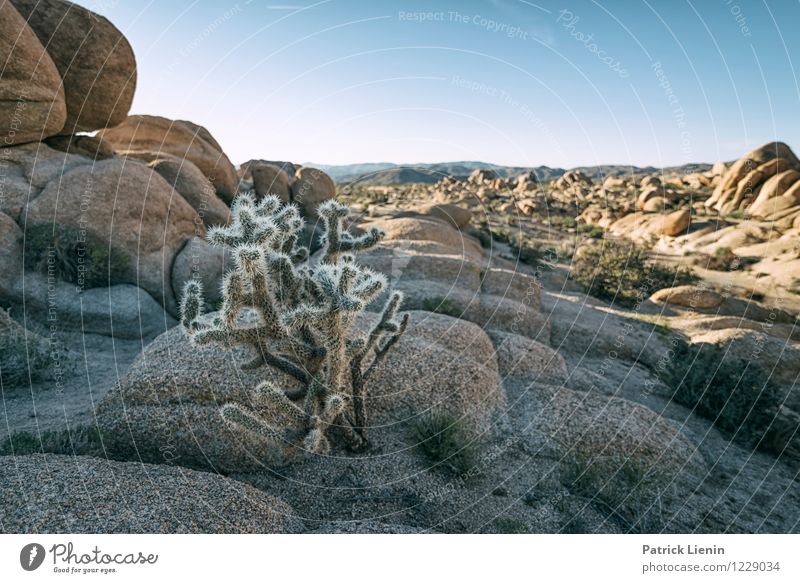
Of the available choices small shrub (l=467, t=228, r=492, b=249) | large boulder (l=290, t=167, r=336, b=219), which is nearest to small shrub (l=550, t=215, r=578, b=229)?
small shrub (l=467, t=228, r=492, b=249)

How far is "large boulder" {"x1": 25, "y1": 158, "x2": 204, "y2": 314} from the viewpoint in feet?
35.7

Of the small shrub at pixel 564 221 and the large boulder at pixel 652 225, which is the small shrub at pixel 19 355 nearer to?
the large boulder at pixel 652 225

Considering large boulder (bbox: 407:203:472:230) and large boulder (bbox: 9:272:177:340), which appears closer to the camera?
large boulder (bbox: 9:272:177:340)

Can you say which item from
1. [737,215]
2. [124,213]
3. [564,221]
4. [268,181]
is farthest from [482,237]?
[737,215]

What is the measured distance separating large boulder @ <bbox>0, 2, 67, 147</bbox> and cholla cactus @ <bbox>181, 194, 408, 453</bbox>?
31.2 ft

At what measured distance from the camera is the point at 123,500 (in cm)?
378

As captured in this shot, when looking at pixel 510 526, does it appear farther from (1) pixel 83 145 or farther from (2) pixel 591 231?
(2) pixel 591 231

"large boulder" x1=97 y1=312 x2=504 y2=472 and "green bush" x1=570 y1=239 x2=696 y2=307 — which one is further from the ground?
"green bush" x1=570 y1=239 x2=696 y2=307

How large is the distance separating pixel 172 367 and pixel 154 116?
61.1ft

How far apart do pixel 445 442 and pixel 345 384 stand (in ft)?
4.63

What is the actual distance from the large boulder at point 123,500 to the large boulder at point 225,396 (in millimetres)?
707

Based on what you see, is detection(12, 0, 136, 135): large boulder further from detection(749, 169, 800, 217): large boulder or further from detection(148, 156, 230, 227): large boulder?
detection(749, 169, 800, 217): large boulder

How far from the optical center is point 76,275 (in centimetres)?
1023
